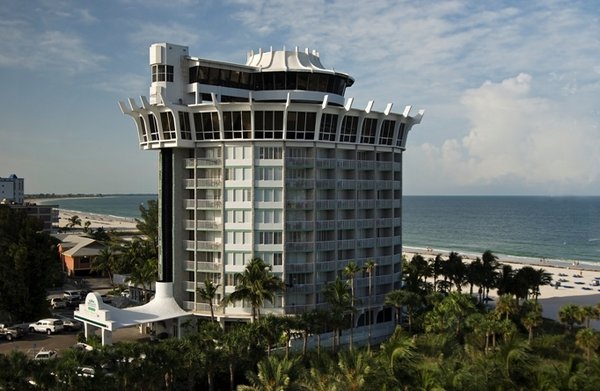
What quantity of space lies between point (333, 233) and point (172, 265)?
20.3 metres

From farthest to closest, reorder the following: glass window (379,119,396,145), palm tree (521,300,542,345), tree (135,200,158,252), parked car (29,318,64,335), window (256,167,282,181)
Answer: tree (135,200,158,252) → glass window (379,119,396,145) → parked car (29,318,64,335) → window (256,167,282,181) → palm tree (521,300,542,345)

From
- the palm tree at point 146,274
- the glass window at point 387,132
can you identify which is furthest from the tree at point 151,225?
the glass window at point 387,132

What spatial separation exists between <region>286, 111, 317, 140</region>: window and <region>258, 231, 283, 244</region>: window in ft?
37.7

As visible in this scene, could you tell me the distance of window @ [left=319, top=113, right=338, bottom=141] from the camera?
230ft

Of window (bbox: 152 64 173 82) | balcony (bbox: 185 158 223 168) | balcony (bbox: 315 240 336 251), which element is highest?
window (bbox: 152 64 173 82)

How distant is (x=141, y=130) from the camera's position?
7525 centimetres

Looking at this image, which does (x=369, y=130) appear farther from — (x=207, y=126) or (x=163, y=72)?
(x=163, y=72)

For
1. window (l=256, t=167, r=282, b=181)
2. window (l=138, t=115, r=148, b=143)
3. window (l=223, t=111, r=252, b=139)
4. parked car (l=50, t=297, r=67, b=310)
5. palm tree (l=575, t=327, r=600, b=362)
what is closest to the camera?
palm tree (l=575, t=327, r=600, b=362)

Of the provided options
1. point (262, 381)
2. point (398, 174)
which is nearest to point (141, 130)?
point (398, 174)

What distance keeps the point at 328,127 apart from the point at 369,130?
7237 mm

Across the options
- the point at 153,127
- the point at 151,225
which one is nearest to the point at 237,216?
the point at 153,127

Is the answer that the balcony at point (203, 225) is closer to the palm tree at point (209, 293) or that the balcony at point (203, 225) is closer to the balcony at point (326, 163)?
the palm tree at point (209, 293)

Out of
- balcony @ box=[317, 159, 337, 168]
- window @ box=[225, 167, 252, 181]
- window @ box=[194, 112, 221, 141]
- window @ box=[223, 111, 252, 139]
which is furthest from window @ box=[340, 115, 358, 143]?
window @ box=[194, 112, 221, 141]

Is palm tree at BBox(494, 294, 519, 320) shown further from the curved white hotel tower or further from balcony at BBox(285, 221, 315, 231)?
balcony at BBox(285, 221, 315, 231)
